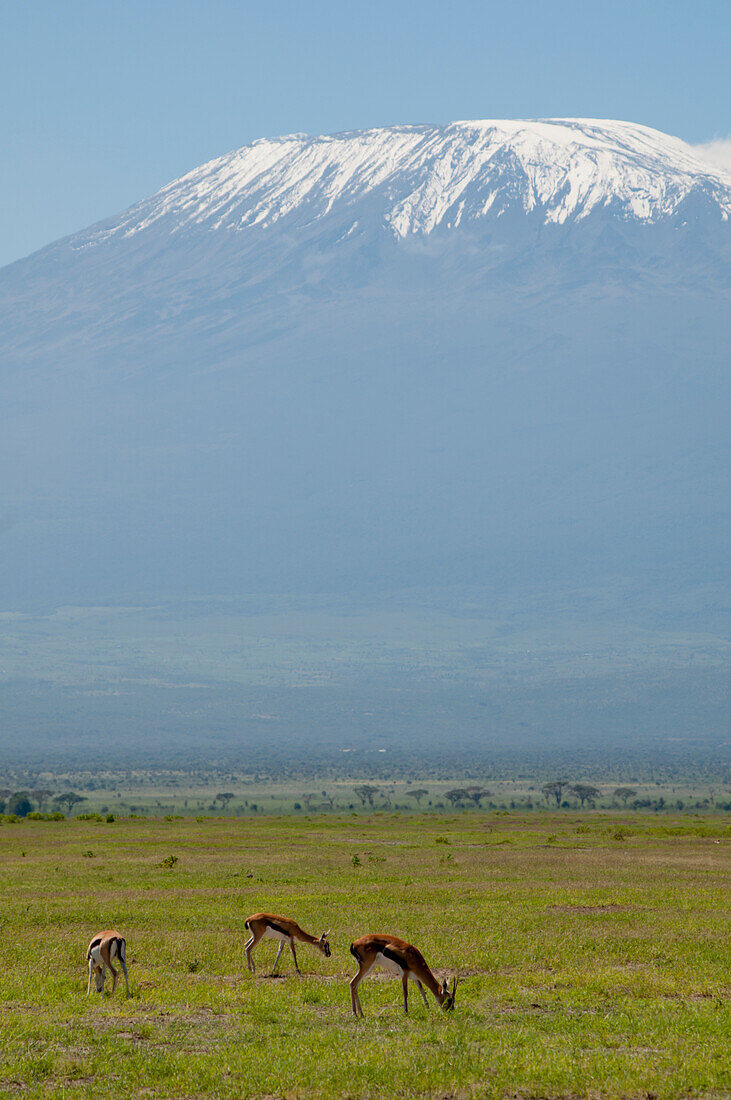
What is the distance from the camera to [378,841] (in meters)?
46.6

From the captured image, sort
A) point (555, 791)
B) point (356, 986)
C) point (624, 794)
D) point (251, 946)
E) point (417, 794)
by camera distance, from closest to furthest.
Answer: point (356, 986), point (251, 946), point (624, 794), point (555, 791), point (417, 794)

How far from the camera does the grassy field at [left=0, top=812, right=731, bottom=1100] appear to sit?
11000mm

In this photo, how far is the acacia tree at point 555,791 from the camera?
92.1 meters

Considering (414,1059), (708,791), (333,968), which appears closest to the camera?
(414,1059)

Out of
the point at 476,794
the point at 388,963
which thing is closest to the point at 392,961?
the point at 388,963

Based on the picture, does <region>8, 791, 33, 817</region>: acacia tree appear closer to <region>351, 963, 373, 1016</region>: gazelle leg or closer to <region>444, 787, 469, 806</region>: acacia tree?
<region>444, 787, 469, 806</region>: acacia tree

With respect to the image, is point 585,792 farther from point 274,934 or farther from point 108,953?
point 108,953

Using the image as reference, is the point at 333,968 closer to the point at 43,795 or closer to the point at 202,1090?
the point at 202,1090

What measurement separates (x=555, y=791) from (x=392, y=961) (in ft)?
273

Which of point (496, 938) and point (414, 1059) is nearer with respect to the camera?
point (414, 1059)

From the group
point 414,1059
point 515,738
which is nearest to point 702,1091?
point 414,1059

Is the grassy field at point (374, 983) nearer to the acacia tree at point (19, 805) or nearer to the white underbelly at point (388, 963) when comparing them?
the white underbelly at point (388, 963)

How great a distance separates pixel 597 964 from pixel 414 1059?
7.13m

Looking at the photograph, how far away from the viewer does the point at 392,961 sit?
1359cm
